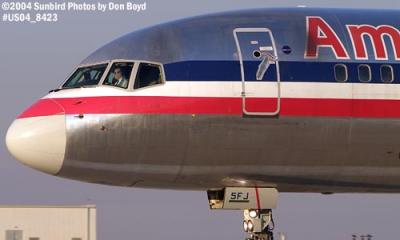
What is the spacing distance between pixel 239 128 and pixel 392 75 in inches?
174

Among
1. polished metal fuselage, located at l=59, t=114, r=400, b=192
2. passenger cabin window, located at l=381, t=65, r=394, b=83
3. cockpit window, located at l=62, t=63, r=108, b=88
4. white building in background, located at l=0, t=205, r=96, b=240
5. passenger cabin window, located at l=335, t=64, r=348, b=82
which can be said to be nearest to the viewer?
polished metal fuselage, located at l=59, t=114, r=400, b=192

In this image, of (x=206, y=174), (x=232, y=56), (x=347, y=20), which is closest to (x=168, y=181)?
(x=206, y=174)

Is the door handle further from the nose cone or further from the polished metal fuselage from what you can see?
the nose cone

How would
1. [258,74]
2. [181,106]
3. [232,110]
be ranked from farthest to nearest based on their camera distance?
1. [258,74]
2. [232,110]
3. [181,106]

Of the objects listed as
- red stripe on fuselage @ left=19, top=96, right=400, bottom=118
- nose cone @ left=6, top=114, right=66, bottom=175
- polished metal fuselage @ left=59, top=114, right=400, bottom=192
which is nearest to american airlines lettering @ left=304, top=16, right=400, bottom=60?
red stripe on fuselage @ left=19, top=96, right=400, bottom=118

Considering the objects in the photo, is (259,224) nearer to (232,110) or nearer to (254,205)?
(254,205)

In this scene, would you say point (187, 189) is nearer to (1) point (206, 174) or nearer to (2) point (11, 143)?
(1) point (206, 174)

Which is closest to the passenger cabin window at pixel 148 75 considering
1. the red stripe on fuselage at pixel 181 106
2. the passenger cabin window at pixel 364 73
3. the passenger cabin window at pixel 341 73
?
the red stripe on fuselage at pixel 181 106

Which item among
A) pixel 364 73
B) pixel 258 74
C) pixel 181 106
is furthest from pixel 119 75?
pixel 364 73

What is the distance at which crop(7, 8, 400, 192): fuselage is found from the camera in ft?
130

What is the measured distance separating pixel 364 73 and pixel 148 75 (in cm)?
556

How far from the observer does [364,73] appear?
41250mm

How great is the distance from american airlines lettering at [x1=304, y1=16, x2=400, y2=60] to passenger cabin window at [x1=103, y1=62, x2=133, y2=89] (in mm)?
4498

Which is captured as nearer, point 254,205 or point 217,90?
point 217,90
